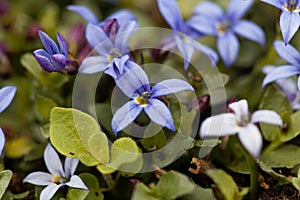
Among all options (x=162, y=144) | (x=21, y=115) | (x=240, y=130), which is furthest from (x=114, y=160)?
(x=21, y=115)

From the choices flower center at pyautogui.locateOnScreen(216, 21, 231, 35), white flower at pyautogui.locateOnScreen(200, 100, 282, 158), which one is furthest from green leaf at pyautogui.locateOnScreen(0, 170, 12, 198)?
flower center at pyautogui.locateOnScreen(216, 21, 231, 35)

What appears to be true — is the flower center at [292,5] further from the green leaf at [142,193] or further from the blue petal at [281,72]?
the green leaf at [142,193]

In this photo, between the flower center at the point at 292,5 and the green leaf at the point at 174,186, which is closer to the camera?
the green leaf at the point at 174,186

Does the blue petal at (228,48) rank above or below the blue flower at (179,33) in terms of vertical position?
below

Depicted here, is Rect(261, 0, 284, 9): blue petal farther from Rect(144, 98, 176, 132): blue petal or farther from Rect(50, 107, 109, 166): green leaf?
Rect(50, 107, 109, 166): green leaf

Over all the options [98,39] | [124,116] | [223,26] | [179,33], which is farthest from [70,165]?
[223,26]

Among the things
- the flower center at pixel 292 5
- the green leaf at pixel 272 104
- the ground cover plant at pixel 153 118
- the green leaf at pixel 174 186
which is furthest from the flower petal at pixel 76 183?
the flower center at pixel 292 5
